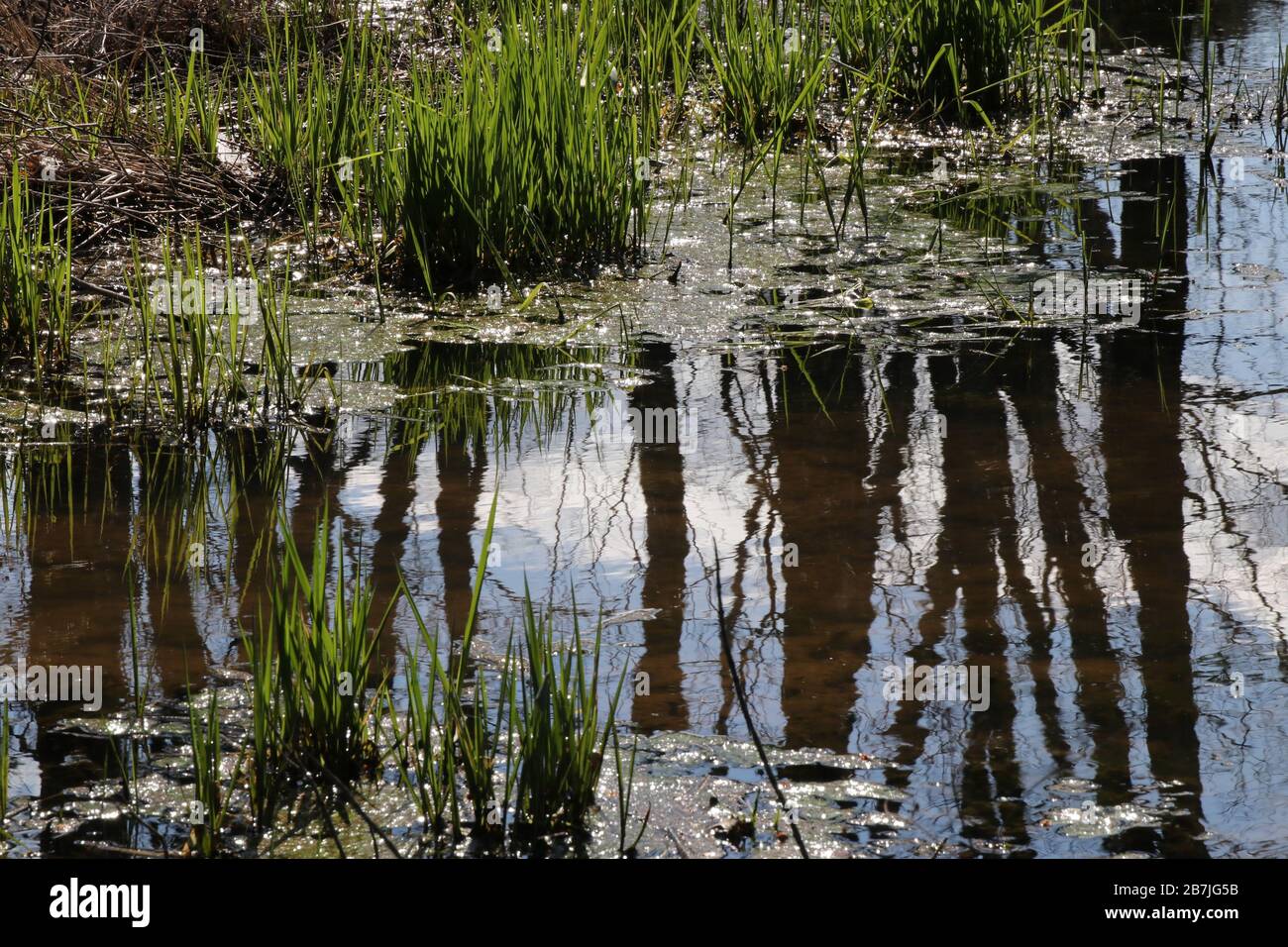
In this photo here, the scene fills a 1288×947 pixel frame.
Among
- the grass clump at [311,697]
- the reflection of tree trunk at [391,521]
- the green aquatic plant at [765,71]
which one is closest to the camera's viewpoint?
the grass clump at [311,697]

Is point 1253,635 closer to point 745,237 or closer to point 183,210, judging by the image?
point 745,237

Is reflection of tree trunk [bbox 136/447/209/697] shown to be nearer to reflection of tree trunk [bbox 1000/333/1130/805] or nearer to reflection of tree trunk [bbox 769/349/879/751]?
reflection of tree trunk [bbox 769/349/879/751]

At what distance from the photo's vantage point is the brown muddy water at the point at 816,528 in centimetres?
233

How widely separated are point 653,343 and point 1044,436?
1384mm

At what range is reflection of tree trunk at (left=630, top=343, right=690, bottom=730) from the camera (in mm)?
2590

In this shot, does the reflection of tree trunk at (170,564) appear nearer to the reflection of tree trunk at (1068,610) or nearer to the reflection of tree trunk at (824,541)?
the reflection of tree trunk at (824,541)

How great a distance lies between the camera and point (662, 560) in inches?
123

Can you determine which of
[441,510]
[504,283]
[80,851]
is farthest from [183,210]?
[80,851]

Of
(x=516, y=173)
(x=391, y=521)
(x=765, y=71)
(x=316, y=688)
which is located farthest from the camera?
(x=765, y=71)

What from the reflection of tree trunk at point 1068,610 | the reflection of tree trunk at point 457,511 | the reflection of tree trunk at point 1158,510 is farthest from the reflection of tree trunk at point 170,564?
the reflection of tree trunk at point 1158,510

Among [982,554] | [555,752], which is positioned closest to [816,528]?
[982,554]

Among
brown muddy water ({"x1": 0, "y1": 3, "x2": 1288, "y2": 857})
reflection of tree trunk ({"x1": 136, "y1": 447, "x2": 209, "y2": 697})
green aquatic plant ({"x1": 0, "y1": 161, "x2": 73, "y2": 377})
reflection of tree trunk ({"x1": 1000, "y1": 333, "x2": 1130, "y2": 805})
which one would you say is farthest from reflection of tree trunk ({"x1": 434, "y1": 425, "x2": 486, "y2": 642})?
green aquatic plant ({"x1": 0, "y1": 161, "x2": 73, "y2": 377})

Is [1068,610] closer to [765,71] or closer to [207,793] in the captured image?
[207,793]

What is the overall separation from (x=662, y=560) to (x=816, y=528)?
15.5 inches
